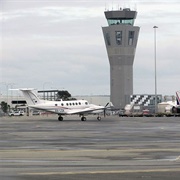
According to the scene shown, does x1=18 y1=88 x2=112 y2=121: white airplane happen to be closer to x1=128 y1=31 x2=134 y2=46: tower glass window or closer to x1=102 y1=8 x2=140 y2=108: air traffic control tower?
x1=102 y1=8 x2=140 y2=108: air traffic control tower

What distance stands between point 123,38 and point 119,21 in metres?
7.82

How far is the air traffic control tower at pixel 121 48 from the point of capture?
597ft

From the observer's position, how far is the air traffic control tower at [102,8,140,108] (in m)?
182

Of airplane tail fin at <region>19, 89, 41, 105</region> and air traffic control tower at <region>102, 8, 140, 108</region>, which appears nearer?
airplane tail fin at <region>19, 89, 41, 105</region>

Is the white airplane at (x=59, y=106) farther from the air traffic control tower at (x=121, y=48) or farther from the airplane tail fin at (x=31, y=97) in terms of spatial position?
the air traffic control tower at (x=121, y=48)

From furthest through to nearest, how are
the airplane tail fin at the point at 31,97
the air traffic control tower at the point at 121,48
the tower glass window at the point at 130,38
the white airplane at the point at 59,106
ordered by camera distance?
the tower glass window at the point at 130,38, the air traffic control tower at the point at 121,48, the airplane tail fin at the point at 31,97, the white airplane at the point at 59,106

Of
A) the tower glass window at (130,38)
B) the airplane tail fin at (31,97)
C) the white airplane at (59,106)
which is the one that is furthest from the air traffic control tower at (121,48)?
the airplane tail fin at (31,97)

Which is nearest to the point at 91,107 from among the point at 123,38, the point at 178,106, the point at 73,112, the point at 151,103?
the point at 73,112

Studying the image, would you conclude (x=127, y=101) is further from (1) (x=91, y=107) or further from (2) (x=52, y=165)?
(2) (x=52, y=165)

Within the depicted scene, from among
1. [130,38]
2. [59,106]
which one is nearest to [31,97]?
[59,106]

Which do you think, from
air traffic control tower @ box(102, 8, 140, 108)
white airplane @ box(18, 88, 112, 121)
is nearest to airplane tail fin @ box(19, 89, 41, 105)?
white airplane @ box(18, 88, 112, 121)

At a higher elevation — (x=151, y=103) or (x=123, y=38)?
(x=123, y=38)

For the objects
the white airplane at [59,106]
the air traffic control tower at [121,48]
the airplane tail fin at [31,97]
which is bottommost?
the white airplane at [59,106]

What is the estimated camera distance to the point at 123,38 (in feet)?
597
